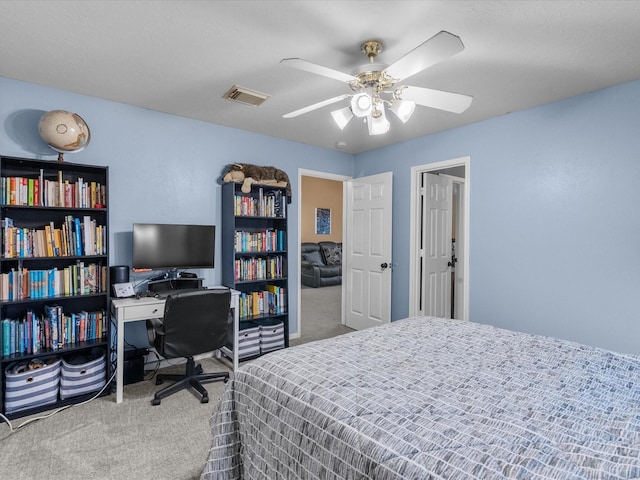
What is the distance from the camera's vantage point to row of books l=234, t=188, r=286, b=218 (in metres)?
3.55

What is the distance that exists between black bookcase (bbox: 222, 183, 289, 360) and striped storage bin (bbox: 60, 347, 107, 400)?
1.09m

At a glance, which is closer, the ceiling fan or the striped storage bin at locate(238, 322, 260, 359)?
the ceiling fan

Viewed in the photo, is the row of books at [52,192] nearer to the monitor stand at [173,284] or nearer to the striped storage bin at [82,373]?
the monitor stand at [173,284]

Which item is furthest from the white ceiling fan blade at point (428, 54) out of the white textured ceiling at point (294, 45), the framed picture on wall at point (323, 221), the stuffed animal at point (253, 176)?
the framed picture on wall at point (323, 221)

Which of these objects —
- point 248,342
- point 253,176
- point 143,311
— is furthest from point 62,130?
point 248,342

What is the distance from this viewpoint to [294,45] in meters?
2.08

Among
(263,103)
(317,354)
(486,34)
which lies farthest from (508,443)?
(263,103)

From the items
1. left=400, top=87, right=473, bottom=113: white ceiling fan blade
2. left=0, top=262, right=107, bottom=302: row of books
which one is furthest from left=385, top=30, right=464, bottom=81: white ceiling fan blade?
left=0, top=262, right=107, bottom=302: row of books

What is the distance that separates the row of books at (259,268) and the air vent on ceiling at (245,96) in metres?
1.56

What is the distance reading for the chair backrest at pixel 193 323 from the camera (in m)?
2.53

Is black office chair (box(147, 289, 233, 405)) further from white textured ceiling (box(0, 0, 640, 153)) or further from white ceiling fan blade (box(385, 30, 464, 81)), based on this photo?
white ceiling fan blade (box(385, 30, 464, 81))

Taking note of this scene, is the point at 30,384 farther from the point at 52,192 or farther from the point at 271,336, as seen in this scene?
the point at 271,336

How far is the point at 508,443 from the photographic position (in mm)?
981

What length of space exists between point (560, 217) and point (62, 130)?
3929 mm
